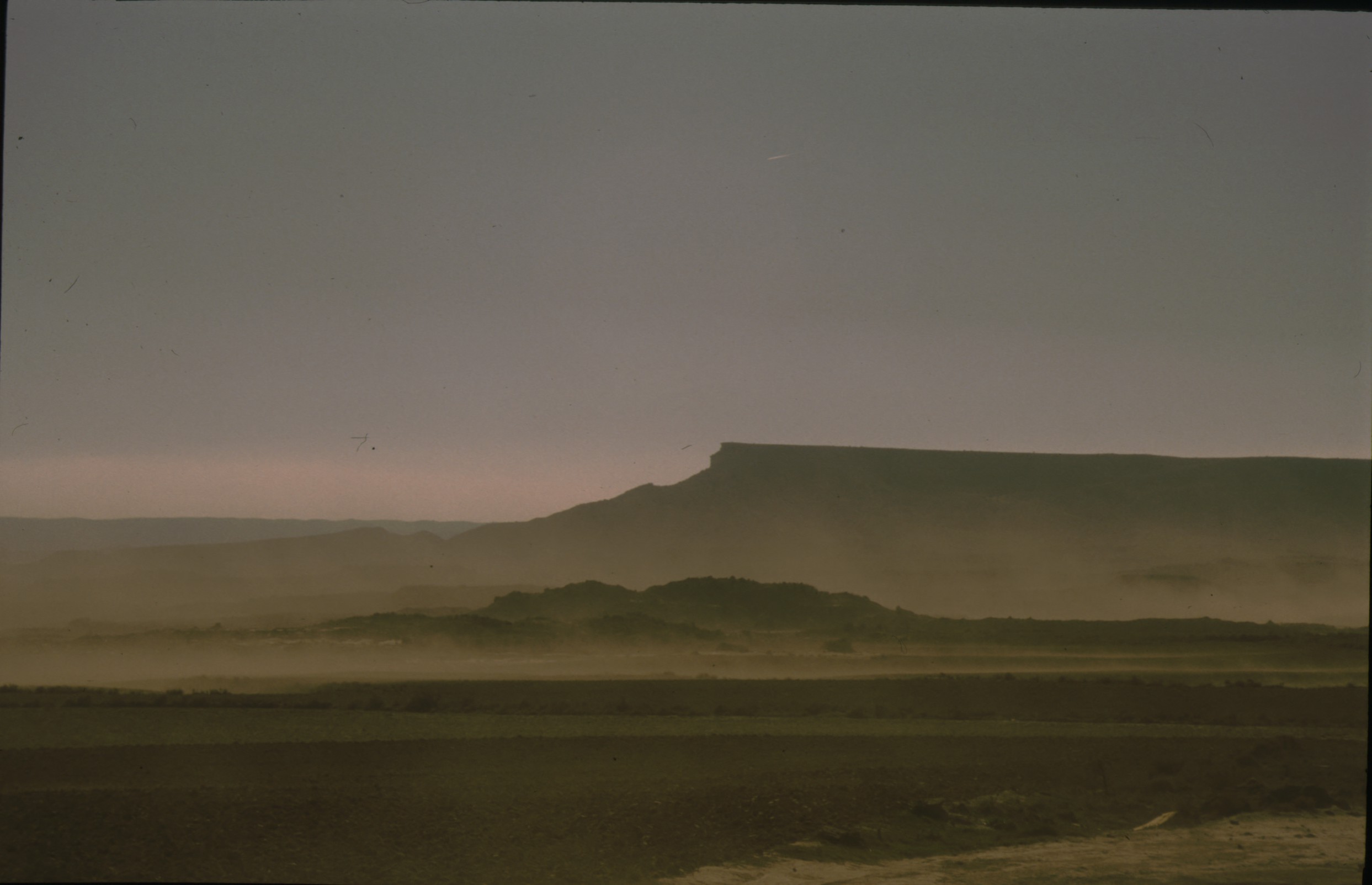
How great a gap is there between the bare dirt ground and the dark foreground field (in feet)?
1.71

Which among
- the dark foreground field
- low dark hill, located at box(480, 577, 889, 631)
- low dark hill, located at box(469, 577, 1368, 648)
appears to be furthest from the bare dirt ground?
low dark hill, located at box(480, 577, 889, 631)

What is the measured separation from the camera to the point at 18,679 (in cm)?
2998

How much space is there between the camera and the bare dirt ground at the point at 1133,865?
11031 mm

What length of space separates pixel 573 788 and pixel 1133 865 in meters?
7.37

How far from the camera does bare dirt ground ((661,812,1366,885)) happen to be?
1103 centimetres

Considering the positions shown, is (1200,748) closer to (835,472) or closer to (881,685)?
(881,685)

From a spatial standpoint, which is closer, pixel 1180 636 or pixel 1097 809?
pixel 1097 809

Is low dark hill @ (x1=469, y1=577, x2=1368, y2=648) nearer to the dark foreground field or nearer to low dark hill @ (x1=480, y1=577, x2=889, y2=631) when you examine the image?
low dark hill @ (x1=480, y1=577, x2=889, y2=631)

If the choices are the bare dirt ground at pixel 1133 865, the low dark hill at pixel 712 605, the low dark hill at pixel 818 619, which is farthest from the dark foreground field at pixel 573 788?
the low dark hill at pixel 712 605

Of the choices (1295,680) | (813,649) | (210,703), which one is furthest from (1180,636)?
(210,703)

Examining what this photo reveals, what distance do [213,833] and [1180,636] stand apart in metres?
45.1

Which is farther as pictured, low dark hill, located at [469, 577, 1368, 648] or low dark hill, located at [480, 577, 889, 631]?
low dark hill, located at [480, 577, 889, 631]

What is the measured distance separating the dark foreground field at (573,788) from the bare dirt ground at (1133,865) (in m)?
0.52

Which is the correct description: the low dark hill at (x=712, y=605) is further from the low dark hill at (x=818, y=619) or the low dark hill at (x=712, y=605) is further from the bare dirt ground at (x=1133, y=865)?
the bare dirt ground at (x=1133, y=865)
